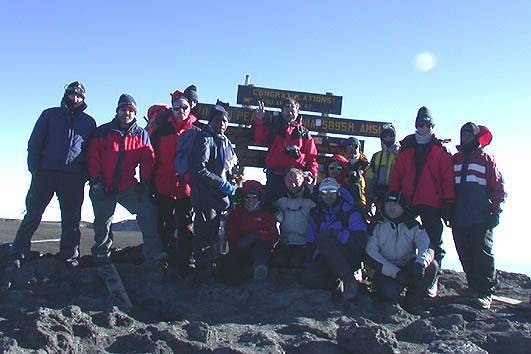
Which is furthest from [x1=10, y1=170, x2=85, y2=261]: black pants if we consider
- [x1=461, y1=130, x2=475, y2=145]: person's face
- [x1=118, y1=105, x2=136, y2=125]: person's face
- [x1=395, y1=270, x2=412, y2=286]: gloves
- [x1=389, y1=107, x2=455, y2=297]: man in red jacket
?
[x1=461, y1=130, x2=475, y2=145]: person's face

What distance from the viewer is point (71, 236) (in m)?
7.23

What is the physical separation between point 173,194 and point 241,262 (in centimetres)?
132

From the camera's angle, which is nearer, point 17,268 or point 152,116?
point 17,268

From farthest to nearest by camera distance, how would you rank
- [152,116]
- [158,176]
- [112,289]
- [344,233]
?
1. [152,116]
2. [158,176]
3. [344,233]
4. [112,289]

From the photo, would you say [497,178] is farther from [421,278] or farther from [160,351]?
[160,351]

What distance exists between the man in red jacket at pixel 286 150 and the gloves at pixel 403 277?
2036 mm

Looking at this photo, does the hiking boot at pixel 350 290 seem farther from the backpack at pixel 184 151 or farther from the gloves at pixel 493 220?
the backpack at pixel 184 151

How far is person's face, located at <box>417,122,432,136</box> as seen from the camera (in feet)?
25.3

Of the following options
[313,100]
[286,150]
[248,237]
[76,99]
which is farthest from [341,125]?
[76,99]

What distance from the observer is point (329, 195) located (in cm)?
725

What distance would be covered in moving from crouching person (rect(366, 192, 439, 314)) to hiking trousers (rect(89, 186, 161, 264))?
2842 millimetres

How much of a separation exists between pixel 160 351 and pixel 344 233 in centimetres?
306

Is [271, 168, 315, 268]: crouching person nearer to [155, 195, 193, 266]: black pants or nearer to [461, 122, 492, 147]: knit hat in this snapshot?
[155, 195, 193, 266]: black pants

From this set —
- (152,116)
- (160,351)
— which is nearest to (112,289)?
(160,351)
